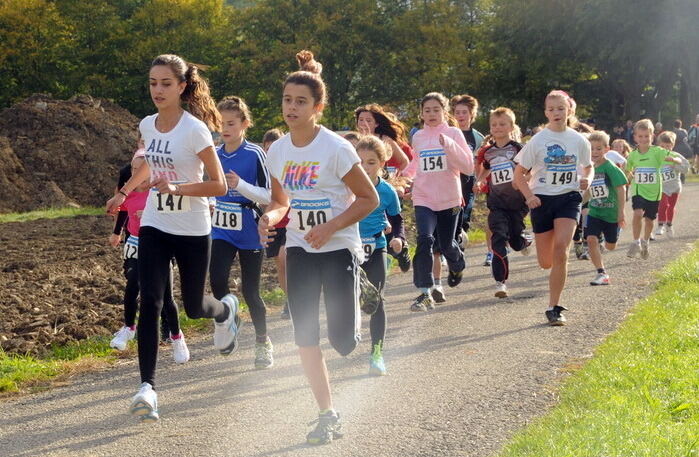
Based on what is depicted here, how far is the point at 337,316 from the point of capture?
18.0 ft

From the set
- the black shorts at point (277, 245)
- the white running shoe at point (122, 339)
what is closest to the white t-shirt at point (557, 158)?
the black shorts at point (277, 245)

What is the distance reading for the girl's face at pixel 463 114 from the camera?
1177 centimetres

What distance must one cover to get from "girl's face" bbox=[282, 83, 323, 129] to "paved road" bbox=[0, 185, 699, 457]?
1607 mm

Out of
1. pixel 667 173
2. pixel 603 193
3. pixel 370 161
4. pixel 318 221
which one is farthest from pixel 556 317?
pixel 667 173

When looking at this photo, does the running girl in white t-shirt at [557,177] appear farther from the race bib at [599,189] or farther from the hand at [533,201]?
the race bib at [599,189]

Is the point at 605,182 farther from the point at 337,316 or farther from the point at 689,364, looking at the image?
the point at 337,316

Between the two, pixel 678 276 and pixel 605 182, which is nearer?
pixel 678 276

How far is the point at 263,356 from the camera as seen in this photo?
23.8ft

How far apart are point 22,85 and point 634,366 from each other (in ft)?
126

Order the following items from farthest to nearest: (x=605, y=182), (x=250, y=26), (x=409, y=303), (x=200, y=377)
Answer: (x=250, y=26), (x=605, y=182), (x=409, y=303), (x=200, y=377)

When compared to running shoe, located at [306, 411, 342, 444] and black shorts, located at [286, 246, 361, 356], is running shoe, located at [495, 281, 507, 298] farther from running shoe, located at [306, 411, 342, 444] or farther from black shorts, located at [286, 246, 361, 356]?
running shoe, located at [306, 411, 342, 444]

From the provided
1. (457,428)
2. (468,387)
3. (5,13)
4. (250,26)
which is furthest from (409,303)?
(5,13)

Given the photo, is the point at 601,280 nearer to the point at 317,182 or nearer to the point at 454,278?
the point at 454,278

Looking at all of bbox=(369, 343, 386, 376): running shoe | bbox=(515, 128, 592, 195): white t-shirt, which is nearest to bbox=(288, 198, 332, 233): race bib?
bbox=(369, 343, 386, 376): running shoe
